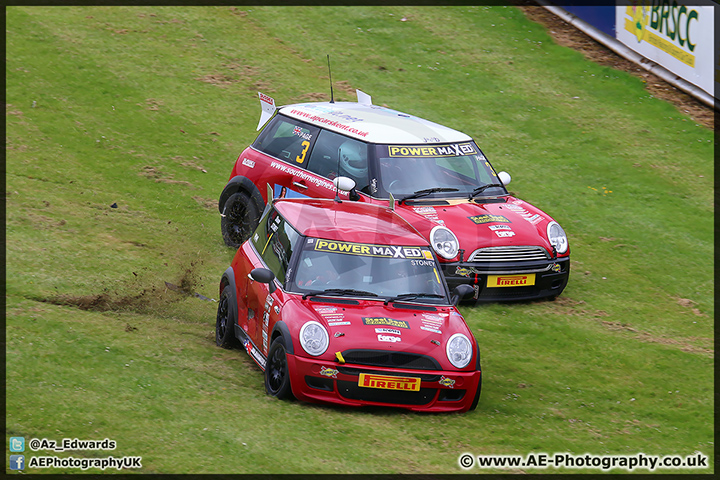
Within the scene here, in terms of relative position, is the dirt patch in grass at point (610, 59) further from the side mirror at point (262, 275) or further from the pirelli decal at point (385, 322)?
the side mirror at point (262, 275)

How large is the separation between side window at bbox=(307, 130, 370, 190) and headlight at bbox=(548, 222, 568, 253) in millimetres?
2528

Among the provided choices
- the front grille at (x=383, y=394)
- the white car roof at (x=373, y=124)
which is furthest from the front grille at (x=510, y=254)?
the front grille at (x=383, y=394)

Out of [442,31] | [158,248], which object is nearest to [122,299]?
[158,248]

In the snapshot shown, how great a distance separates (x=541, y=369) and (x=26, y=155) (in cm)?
1042

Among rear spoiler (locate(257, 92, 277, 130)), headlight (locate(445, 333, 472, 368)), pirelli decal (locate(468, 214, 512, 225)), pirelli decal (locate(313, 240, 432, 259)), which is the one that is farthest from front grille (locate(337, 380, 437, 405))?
rear spoiler (locate(257, 92, 277, 130))

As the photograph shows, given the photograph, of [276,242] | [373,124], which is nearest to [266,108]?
[373,124]

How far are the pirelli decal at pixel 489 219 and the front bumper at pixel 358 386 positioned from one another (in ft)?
12.3

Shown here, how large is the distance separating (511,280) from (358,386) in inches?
159

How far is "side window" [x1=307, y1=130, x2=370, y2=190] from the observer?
1165cm

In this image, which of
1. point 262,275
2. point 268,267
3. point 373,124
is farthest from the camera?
point 373,124

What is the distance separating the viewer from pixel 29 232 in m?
11.9

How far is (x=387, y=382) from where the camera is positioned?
7469 mm

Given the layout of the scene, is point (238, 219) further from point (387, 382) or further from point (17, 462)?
point (17, 462)

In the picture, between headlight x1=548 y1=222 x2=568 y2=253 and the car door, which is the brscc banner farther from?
the car door
